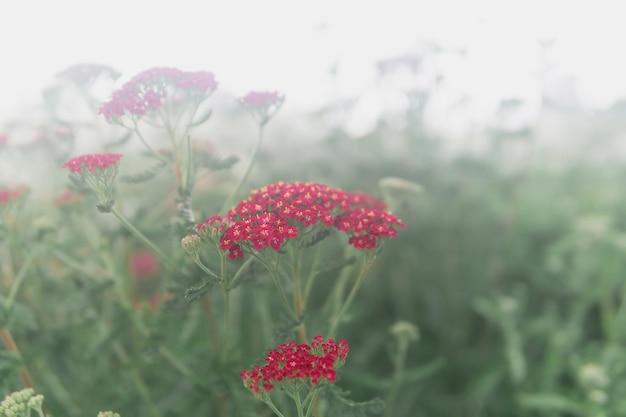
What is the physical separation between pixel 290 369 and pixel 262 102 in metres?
0.61

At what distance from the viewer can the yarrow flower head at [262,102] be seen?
1.14 metres

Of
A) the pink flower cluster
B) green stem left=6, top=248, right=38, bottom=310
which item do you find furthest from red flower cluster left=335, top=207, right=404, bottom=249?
green stem left=6, top=248, right=38, bottom=310

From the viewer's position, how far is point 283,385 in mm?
819

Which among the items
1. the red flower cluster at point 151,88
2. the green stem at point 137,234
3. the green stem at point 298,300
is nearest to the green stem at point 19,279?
the green stem at point 137,234

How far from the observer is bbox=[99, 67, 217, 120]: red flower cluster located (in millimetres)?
977

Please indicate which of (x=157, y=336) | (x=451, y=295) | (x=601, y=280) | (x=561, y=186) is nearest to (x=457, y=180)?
(x=451, y=295)

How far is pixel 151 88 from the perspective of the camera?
1014mm

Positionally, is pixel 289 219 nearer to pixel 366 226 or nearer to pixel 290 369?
pixel 366 226

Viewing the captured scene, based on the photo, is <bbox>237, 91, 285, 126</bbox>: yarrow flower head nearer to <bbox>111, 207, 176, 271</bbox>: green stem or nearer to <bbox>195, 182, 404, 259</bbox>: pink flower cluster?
<bbox>195, 182, 404, 259</bbox>: pink flower cluster

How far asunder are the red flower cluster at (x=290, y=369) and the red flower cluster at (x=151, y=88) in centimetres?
53

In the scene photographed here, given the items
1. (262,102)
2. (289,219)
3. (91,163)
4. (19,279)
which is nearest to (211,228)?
(289,219)

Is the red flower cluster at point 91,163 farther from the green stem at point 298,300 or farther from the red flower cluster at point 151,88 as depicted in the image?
the green stem at point 298,300

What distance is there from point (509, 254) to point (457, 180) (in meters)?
0.40

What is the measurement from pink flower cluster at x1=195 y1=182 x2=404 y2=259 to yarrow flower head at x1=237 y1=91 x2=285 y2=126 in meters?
0.24
